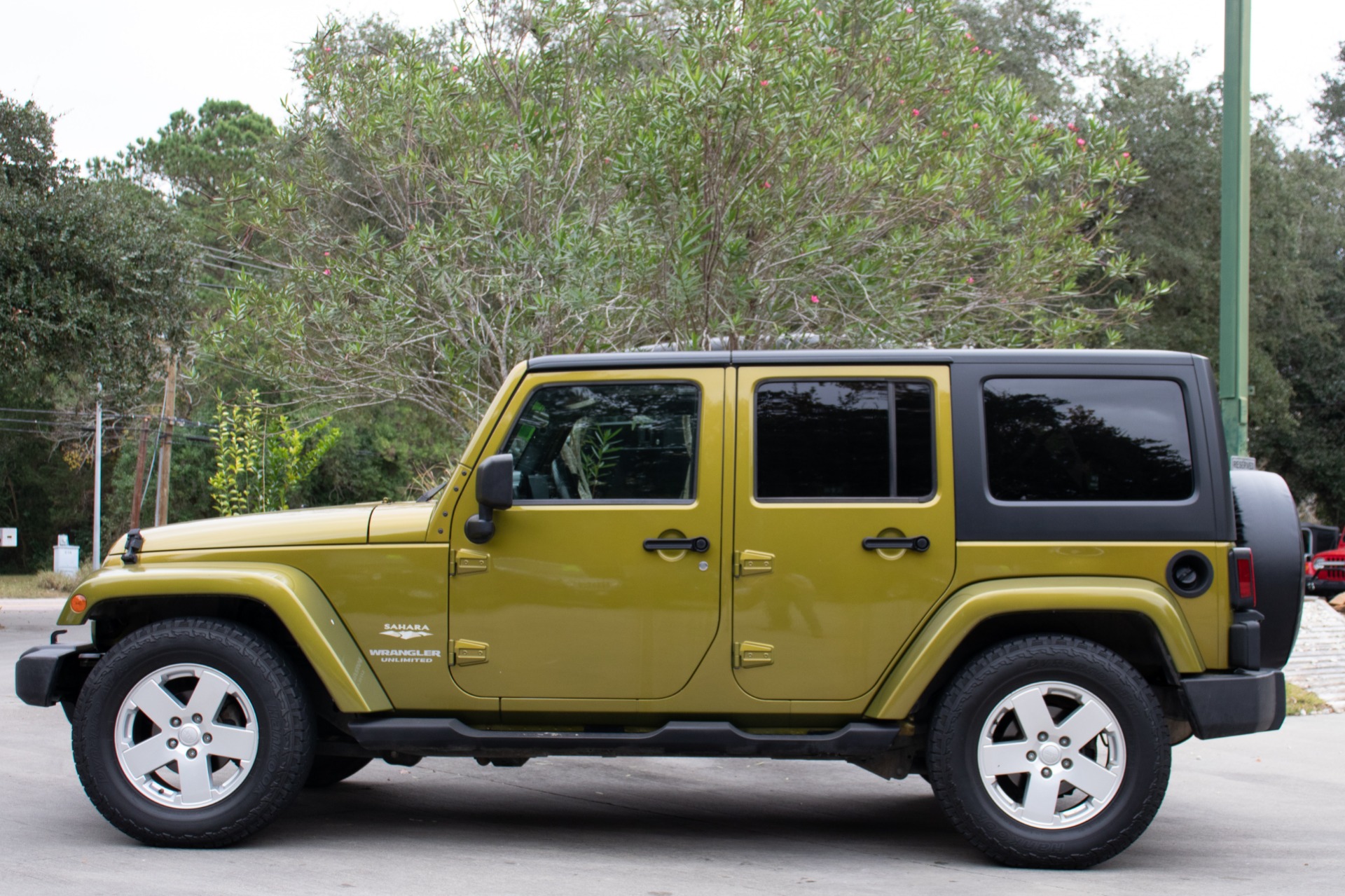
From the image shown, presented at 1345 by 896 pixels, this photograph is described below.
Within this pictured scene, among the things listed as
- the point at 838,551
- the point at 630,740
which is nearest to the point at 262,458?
the point at 630,740

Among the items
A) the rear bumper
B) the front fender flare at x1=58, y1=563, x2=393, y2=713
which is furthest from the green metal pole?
the front fender flare at x1=58, y1=563, x2=393, y2=713

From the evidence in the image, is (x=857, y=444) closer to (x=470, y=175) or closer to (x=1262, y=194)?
(x=470, y=175)

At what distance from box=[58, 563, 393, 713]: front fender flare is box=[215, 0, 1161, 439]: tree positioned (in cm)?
359

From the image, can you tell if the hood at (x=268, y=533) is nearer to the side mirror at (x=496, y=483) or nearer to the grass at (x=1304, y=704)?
the side mirror at (x=496, y=483)

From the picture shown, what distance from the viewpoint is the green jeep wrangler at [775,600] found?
15.8ft

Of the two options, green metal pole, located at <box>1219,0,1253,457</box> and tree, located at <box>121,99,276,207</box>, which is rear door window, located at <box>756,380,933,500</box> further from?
tree, located at <box>121,99,276,207</box>

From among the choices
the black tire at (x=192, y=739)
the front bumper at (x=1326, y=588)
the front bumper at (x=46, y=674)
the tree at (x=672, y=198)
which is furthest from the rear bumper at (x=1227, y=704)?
the front bumper at (x=1326, y=588)

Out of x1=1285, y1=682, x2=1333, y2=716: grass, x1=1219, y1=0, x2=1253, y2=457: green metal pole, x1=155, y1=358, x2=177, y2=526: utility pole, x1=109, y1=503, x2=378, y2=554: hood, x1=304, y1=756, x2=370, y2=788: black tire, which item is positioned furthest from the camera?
x1=155, y1=358, x2=177, y2=526: utility pole

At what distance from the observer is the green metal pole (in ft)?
29.4

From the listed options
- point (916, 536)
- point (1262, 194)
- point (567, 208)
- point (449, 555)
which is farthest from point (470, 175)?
point (1262, 194)

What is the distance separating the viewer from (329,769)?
20.8 feet

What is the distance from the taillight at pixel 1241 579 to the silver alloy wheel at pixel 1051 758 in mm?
669

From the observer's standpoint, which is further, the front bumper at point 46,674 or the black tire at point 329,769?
the black tire at point 329,769

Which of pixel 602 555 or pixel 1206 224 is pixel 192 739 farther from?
pixel 1206 224
